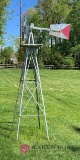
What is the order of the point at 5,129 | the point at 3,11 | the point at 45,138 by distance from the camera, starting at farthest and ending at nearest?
the point at 3,11, the point at 5,129, the point at 45,138

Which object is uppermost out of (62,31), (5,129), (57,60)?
(62,31)

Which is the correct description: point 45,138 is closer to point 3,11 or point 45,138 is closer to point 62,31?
point 62,31

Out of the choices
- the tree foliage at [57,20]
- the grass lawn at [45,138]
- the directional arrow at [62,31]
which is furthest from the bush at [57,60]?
the directional arrow at [62,31]

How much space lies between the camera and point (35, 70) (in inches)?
262

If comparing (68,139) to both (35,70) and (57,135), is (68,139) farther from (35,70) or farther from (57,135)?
(35,70)

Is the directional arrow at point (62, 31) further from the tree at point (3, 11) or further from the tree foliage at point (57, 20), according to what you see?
the tree foliage at point (57, 20)

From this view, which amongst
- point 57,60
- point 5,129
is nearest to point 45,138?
point 5,129

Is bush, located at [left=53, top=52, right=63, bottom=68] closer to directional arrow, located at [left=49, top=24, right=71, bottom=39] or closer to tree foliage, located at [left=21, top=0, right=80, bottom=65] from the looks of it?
tree foliage, located at [left=21, top=0, right=80, bottom=65]

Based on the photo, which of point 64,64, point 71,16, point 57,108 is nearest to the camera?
point 57,108

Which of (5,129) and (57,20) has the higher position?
(57,20)

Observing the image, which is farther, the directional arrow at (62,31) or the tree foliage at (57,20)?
the tree foliage at (57,20)

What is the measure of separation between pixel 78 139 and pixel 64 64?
40.5 m

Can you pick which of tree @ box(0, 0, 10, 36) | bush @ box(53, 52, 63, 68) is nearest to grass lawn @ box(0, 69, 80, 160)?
tree @ box(0, 0, 10, 36)

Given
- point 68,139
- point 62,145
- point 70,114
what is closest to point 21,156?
point 62,145
